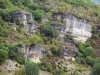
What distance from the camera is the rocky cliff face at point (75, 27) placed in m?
73.2

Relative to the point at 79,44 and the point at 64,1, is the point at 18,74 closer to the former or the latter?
the point at 79,44

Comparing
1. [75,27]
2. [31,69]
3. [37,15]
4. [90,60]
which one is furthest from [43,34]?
[31,69]

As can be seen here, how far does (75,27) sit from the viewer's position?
74.1 metres

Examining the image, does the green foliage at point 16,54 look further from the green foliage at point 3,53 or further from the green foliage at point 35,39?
the green foliage at point 35,39

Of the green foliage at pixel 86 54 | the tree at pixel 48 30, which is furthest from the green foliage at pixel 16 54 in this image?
the green foliage at pixel 86 54

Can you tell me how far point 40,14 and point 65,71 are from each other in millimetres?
18802

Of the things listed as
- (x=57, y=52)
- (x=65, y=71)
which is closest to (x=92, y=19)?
(x=57, y=52)

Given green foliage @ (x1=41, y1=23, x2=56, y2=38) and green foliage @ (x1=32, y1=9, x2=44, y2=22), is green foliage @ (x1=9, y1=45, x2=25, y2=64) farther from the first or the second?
green foliage @ (x1=32, y1=9, x2=44, y2=22)

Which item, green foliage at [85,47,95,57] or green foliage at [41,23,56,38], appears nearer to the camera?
green foliage at [41,23,56,38]

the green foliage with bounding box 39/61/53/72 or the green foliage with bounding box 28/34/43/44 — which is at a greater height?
the green foliage with bounding box 28/34/43/44

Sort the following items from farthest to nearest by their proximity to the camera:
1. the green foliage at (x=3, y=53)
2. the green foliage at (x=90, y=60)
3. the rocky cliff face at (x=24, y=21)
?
the green foliage at (x=90, y=60), the rocky cliff face at (x=24, y=21), the green foliage at (x=3, y=53)

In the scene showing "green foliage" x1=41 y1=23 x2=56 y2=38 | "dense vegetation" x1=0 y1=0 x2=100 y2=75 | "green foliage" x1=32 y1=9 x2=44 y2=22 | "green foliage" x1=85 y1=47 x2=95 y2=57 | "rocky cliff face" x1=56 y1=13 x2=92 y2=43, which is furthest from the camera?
"green foliage" x1=32 y1=9 x2=44 y2=22

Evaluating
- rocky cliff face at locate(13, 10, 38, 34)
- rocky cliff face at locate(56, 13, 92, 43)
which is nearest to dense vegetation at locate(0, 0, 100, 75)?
rocky cliff face at locate(13, 10, 38, 34)

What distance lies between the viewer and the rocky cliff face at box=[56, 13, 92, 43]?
2881 inches
